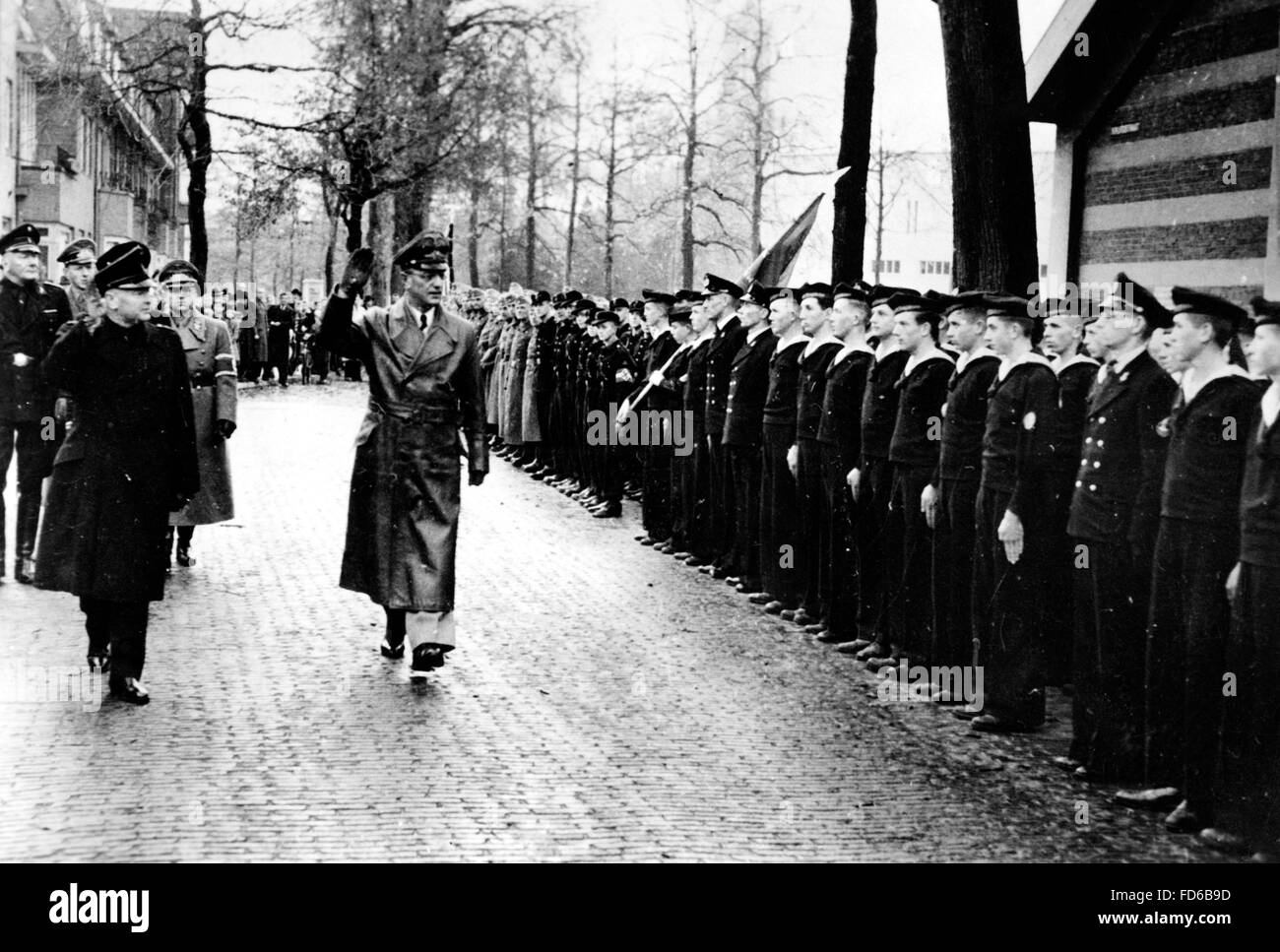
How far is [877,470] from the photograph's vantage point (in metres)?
9.86

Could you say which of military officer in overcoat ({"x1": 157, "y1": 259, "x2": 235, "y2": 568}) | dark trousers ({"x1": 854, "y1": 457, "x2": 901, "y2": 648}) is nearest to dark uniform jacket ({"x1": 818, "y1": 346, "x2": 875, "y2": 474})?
dark trousers ({"x1": 854, "y1": 457, "x2": 901, "y2": 648})

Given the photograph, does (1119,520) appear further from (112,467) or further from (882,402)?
(112,467)

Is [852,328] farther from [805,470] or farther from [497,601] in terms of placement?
[497,601]

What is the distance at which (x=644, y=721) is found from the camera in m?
7.93

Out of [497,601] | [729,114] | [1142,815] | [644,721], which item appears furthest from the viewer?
[729,114]

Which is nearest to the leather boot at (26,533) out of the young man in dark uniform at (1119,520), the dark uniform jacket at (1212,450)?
the young man in dark uniform at (1119,520)

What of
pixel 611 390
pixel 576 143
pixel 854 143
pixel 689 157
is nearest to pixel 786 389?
pixel 611 390

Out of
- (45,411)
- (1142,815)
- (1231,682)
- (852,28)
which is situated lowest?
(1142,815)

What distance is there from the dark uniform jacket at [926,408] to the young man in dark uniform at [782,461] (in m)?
2.02

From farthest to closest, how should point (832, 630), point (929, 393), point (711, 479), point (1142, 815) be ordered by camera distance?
point (711, 479) → point (832, 630) → point (929, 393) → point (1142, 815)

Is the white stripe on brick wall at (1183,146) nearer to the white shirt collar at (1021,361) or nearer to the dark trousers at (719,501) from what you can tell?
the dark trousers at (719,501)

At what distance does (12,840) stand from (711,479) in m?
8.09

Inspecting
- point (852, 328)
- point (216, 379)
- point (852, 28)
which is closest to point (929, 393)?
point (852, 328)

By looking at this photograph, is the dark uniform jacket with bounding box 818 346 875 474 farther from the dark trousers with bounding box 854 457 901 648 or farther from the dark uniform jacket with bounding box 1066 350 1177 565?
the dark uniform jacket with bounding box 1066 350 1177 565
